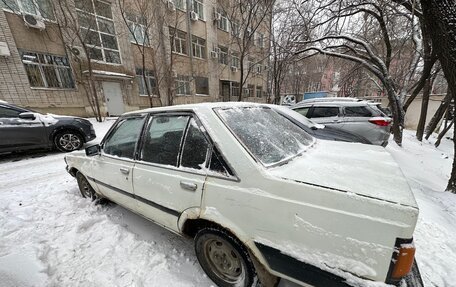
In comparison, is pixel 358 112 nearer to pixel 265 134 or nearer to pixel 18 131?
pixel 265 134

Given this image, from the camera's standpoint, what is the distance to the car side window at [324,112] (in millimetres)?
6137

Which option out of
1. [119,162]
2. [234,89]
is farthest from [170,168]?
[234,89]

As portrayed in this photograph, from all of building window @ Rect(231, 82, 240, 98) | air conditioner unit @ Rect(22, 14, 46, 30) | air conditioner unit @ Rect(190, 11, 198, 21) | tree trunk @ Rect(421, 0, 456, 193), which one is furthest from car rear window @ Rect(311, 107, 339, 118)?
building window @ Rect(231, 82, 240, 98)

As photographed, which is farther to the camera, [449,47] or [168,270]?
[449,47]

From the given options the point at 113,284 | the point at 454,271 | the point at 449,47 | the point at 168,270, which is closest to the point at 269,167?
the point at 168,270

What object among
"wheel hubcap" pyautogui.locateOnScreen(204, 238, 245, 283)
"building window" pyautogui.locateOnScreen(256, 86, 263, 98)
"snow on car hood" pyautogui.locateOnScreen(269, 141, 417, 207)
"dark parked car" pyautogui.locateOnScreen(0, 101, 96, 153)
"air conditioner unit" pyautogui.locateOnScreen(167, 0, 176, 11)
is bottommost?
"wheel hubcap" pyautogui.locateOnScreen(204, 238, 245, 283)

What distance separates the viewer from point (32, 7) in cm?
981

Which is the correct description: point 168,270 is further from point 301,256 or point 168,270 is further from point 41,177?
point 41,177

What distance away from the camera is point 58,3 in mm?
9977

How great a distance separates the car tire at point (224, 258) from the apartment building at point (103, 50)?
11721 millimetres

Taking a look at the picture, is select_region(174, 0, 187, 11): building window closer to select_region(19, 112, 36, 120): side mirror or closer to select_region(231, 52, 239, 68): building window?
select_region(231, 52, 239, 68): building window

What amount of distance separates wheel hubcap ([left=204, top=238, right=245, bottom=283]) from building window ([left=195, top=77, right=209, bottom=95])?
60.8 feet

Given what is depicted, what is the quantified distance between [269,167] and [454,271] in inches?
82.5

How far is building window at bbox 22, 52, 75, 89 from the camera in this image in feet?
33.0
